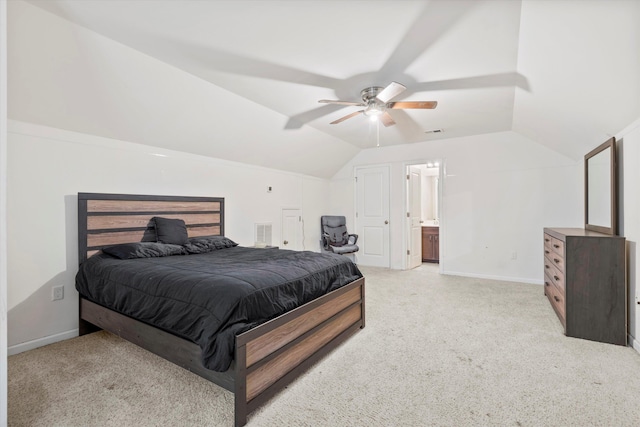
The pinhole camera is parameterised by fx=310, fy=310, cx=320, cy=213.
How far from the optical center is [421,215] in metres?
6.67

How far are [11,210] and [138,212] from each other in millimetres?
1011

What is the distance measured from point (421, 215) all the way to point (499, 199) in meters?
1.86

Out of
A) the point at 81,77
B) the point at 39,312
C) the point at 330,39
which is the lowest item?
the point at 39,312

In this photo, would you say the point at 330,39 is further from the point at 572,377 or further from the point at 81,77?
the point at 572,377

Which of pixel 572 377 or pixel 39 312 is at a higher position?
pixel 39 312

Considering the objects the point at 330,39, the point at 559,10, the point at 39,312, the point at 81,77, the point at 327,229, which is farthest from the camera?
the point at 327,229

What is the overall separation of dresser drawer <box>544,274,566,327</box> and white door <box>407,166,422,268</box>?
2337mm

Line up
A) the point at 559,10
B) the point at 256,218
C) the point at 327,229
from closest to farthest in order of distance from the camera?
the point at 559,10 < the point at 256,218 < the point at 327,229

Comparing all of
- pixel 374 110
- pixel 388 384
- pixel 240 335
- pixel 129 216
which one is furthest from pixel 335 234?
pixel 240 335

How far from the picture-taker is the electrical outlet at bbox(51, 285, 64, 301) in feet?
9.10

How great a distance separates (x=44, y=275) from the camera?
2.73 metres

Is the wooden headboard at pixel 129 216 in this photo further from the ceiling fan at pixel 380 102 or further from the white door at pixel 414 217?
the white door at pixel 414 217

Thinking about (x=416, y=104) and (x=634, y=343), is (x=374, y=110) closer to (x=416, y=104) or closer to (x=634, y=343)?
(x=416, y=104)

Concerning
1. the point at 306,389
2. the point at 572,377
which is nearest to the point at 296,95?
the point at 306,389
